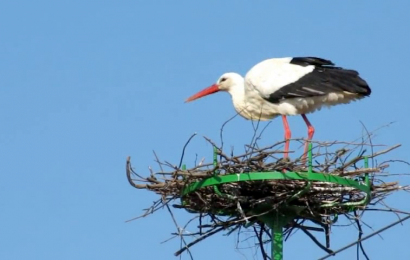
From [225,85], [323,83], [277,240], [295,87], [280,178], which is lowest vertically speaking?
[277,240]

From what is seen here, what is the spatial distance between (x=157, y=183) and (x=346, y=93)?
256 centimetres

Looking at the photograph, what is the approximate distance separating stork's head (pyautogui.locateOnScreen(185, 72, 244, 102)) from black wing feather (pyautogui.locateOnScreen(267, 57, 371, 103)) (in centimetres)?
78

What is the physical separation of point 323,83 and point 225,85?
4.63 ft

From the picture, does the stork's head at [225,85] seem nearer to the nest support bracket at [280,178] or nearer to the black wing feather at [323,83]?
the black wing feather at [323,83]

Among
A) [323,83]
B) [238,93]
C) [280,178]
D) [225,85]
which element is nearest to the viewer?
[280,178]

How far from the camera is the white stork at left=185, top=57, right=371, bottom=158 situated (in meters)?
11.3

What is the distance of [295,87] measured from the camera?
11.4m

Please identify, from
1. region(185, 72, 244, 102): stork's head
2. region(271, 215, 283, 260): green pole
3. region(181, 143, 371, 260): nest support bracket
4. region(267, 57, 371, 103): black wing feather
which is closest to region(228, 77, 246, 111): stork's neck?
region(185, 72, 244, 102): stork's head

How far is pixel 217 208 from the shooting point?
9617mm

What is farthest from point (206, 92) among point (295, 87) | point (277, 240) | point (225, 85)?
point (277, 240)

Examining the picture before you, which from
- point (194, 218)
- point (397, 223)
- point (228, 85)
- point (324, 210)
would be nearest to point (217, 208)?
point (194, 218)

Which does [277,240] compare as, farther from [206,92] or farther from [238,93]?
[206,92]

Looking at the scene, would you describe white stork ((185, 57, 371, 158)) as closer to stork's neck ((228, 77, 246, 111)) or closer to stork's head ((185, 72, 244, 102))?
stork's neck ((228, 77, 246, 111))

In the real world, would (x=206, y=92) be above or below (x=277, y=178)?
above
